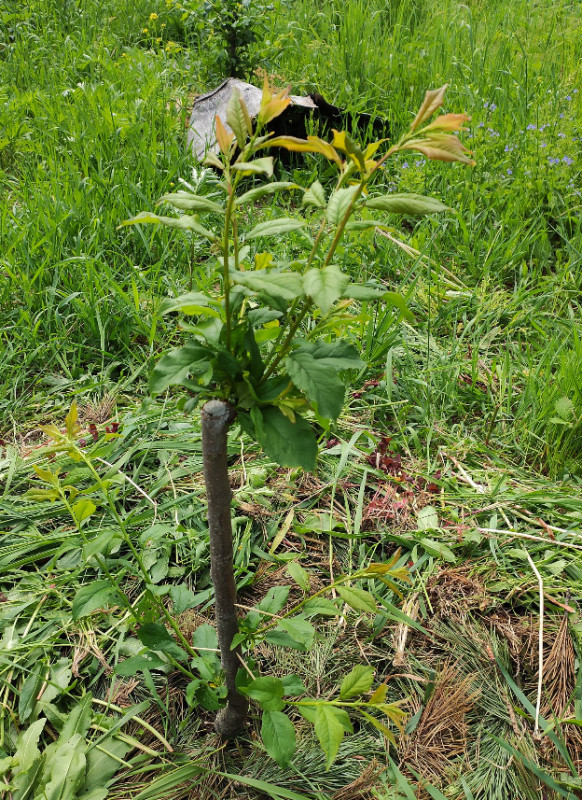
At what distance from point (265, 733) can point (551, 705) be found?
27.5 inches

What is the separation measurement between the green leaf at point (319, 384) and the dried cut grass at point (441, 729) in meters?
0.85

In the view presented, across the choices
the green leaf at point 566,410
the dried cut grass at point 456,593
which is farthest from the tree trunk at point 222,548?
the green leaf at point 566,410

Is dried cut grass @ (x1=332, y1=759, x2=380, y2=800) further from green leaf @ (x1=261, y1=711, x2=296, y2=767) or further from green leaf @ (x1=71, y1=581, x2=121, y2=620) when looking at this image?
green leaf @ (x1=71, y1=581, x2=121, y2=620)

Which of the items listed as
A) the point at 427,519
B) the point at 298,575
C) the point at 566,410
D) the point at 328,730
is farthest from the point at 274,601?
the point at 566,410

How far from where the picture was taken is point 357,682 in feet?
3.51

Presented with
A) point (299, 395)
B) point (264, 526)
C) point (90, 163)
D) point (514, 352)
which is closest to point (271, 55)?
point (90, 163)

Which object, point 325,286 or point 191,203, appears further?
point 191,203

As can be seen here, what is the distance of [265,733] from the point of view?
3.48 ft

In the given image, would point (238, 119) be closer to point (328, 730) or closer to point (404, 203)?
point (404, 203)

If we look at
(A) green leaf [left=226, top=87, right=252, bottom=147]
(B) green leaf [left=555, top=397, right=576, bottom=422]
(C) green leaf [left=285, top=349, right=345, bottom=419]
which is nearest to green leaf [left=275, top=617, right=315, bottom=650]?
(C) green leaf [left=285, top=349, right=345, bottom=419]

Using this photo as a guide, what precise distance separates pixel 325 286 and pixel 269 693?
73cm

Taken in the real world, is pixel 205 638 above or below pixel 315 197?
below

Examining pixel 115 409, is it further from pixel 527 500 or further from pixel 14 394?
pixel 527 500

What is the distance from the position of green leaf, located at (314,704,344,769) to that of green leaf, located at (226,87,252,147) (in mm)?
866
